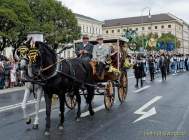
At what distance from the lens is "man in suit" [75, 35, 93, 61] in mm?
11847

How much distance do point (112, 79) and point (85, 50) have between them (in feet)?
5.21

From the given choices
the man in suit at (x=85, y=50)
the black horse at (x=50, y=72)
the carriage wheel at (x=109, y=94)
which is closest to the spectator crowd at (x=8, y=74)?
the carriage wheel at (x=109, y=94)

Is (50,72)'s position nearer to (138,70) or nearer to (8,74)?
(138,70)

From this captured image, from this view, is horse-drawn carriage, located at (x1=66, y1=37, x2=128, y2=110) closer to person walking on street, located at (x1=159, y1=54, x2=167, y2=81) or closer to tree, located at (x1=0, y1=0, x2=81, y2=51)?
person walking on street, located at (x1=159, y1=54, x2=167, y2=81)

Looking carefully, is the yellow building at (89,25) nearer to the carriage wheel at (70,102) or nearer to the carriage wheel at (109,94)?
the carriage wheel at (109,94)

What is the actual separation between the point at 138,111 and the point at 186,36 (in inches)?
7124

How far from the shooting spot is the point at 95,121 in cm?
1052

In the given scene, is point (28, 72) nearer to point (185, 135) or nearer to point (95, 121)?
point (95, 121)

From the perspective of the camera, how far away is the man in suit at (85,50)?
11847 mm

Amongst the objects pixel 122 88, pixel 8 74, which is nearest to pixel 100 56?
pixel 122 88

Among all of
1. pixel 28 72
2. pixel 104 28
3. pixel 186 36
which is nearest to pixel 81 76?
pixel 28 72

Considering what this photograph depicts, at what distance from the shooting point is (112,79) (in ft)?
42.8

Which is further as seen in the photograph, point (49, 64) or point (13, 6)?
point (13, 6)

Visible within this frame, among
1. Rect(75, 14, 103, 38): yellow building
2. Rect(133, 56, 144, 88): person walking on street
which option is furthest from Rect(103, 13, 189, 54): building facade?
Rect(133, 56, 144, 88): person walking on street
